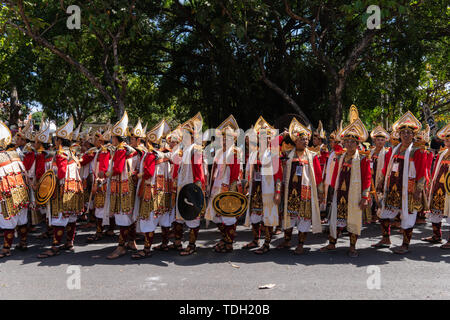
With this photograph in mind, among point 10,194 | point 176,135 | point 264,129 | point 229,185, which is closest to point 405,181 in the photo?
point 264,129

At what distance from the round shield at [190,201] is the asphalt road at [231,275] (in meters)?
0.71

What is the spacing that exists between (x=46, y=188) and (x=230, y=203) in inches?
123

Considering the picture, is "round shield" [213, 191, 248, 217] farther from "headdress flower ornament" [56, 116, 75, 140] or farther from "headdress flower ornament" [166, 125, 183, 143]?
"headdress flower ornament" [56, 116, 75, 140]

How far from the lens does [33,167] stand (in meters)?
6.57

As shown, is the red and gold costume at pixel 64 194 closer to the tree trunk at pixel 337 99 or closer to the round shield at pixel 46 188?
the round shield at pixel 46 188

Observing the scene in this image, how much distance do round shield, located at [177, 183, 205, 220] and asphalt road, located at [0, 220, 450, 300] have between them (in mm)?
710

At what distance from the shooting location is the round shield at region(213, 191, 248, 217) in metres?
5.62

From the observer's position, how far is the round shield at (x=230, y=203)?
18.5 feet

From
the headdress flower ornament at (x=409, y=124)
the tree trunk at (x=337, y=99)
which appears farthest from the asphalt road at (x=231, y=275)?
the tree trunk at (x=337, y=99)

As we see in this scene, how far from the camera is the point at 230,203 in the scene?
565 cm

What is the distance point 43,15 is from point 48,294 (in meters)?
12.8

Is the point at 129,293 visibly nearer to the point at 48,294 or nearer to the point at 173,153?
the point at 48,294

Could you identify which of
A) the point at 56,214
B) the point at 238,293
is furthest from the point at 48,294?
the point at 238,293

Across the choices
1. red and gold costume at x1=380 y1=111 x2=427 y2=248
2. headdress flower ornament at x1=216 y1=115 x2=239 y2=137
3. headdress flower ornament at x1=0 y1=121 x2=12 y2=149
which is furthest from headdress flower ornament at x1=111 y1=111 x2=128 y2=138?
red and gold costume at x1=380 y1=111 x2=427 y2=248
